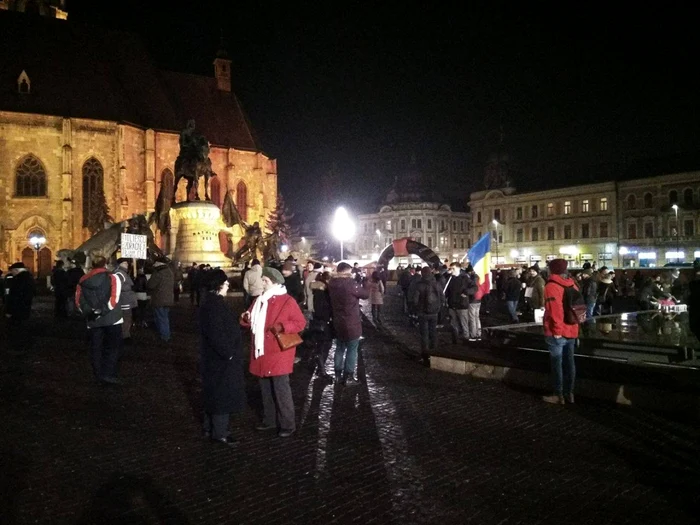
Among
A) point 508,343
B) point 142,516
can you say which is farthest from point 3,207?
point 142,516

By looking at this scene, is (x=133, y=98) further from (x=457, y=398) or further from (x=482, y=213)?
(x=482, y=213)

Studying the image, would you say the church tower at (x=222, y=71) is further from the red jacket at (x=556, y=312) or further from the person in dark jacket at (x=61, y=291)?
the red jacket at (x=556, y=312)

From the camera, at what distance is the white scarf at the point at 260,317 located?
6.62m

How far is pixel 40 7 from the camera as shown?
52.7 metres

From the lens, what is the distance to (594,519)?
4.58 meters

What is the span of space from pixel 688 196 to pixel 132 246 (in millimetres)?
60515

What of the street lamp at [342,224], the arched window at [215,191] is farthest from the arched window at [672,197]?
the arched window at [215,191]

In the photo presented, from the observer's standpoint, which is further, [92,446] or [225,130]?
[225,130]

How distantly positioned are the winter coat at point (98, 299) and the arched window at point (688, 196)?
65.7 m

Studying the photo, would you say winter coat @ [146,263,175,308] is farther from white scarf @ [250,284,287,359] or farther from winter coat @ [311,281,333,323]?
white scarf @ [250,284,287,359]

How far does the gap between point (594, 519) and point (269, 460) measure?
290 cm

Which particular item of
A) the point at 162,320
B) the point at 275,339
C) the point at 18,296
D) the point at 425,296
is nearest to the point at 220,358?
the point at 275,339

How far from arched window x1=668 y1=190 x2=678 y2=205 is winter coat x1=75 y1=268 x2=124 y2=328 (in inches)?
2608

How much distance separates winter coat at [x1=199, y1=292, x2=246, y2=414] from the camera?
20.3 ft
